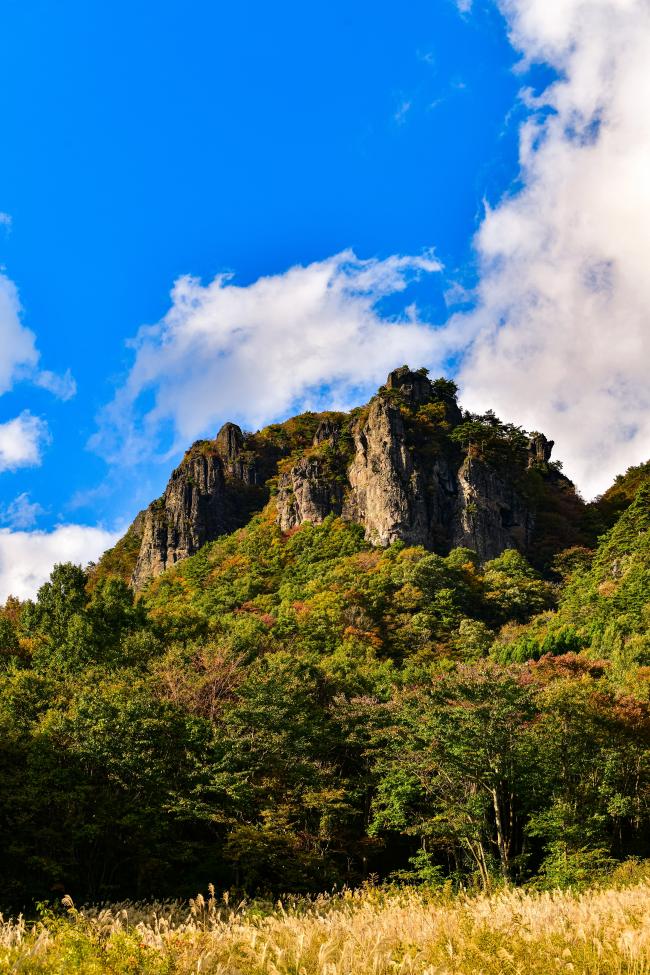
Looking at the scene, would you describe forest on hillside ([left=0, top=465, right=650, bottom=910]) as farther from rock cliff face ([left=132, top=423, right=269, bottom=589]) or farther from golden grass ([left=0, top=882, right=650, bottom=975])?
rock cliff face ([left=132, top=423, right=269, bottom=589])

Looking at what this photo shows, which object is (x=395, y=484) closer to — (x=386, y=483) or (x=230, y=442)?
(x=386, y=483)

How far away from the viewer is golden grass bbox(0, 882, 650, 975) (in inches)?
186

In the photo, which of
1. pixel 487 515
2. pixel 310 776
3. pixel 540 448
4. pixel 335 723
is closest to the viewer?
pixel 310 776

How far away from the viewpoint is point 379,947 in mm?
5188

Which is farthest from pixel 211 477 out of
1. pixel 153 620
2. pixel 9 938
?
pixel 9 938

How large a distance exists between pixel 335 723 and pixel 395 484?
6019cm

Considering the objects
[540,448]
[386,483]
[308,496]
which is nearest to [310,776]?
[386,483]

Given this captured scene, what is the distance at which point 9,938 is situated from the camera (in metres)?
5.64

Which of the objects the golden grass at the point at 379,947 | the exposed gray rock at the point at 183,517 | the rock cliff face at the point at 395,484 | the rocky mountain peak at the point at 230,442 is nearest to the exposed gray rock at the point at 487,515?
the rock cliff face at the point at 395,484

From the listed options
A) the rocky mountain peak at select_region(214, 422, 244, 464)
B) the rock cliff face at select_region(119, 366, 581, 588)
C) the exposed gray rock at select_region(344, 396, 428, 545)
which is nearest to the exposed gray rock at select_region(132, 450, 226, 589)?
the rock cliff face at select_region(119, 366, 581, 588)

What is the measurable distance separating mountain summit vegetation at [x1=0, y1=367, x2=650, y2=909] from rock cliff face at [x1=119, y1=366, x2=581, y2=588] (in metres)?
3.68

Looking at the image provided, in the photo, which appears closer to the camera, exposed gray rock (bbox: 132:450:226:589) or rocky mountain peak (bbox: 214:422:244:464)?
exposed gray rock (bbox: 132:450:226:589)

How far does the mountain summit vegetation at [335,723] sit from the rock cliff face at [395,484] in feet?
12.1

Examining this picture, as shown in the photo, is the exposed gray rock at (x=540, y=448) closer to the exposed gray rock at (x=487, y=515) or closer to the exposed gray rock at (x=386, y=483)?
the exposed gray rock at (x=487, y=515)
